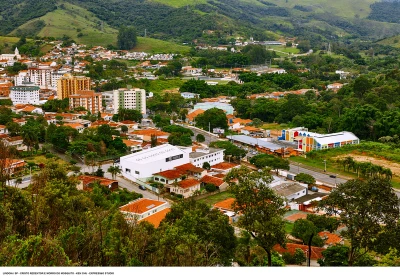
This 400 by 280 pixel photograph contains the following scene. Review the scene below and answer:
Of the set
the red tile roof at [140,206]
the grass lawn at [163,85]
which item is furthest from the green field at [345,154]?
the grass lawn at [163,85]

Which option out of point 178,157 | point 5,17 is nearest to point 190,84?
point 178,157

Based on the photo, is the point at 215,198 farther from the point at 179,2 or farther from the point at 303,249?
the point at 179,2

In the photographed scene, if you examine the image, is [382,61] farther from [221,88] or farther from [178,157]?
[178,157]

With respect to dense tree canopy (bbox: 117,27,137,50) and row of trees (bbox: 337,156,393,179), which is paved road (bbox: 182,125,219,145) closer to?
row of trees (bbox: 337,156,393,179)

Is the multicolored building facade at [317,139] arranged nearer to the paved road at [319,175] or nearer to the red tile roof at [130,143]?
the paved road at [319,175]

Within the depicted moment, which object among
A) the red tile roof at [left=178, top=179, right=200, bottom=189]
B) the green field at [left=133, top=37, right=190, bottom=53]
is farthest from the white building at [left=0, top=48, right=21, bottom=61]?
the red tile roof at [left=178, top=179, right=200, bottom=189]

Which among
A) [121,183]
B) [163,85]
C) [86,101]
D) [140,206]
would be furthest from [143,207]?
[163,85]
